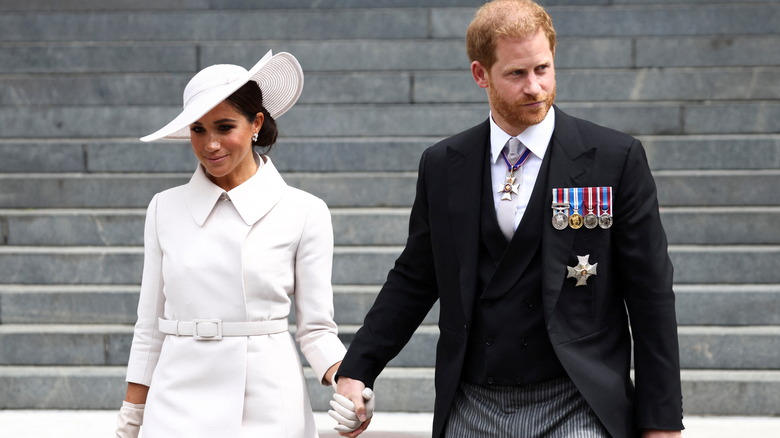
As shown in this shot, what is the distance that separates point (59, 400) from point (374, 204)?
2165 millimetres

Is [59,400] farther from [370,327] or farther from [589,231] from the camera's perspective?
[589,231]

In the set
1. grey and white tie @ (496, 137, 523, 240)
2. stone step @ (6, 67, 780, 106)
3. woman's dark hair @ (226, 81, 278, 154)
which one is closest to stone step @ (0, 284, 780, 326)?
stone step @ (6, 67, 780, 106)

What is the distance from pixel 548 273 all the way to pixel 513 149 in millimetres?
347

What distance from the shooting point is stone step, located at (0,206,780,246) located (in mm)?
6609

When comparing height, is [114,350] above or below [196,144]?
below

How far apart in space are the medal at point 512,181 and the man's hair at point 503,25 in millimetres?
247

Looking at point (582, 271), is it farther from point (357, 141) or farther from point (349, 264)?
point (357, 141)

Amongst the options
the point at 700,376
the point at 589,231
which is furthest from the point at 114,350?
the point at 589,231

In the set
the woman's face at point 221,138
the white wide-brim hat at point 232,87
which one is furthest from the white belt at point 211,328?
the white wide-brim hat at point 232,87

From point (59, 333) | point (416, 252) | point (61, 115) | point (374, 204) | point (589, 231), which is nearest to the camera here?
point (589, 231)

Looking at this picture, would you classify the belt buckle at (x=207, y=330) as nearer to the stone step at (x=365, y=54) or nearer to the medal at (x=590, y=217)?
the medal at (x=590, y=217)

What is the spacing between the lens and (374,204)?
277 inches

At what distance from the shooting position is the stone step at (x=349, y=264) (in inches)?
252

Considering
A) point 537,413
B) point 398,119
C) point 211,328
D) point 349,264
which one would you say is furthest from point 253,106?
point 398,119
